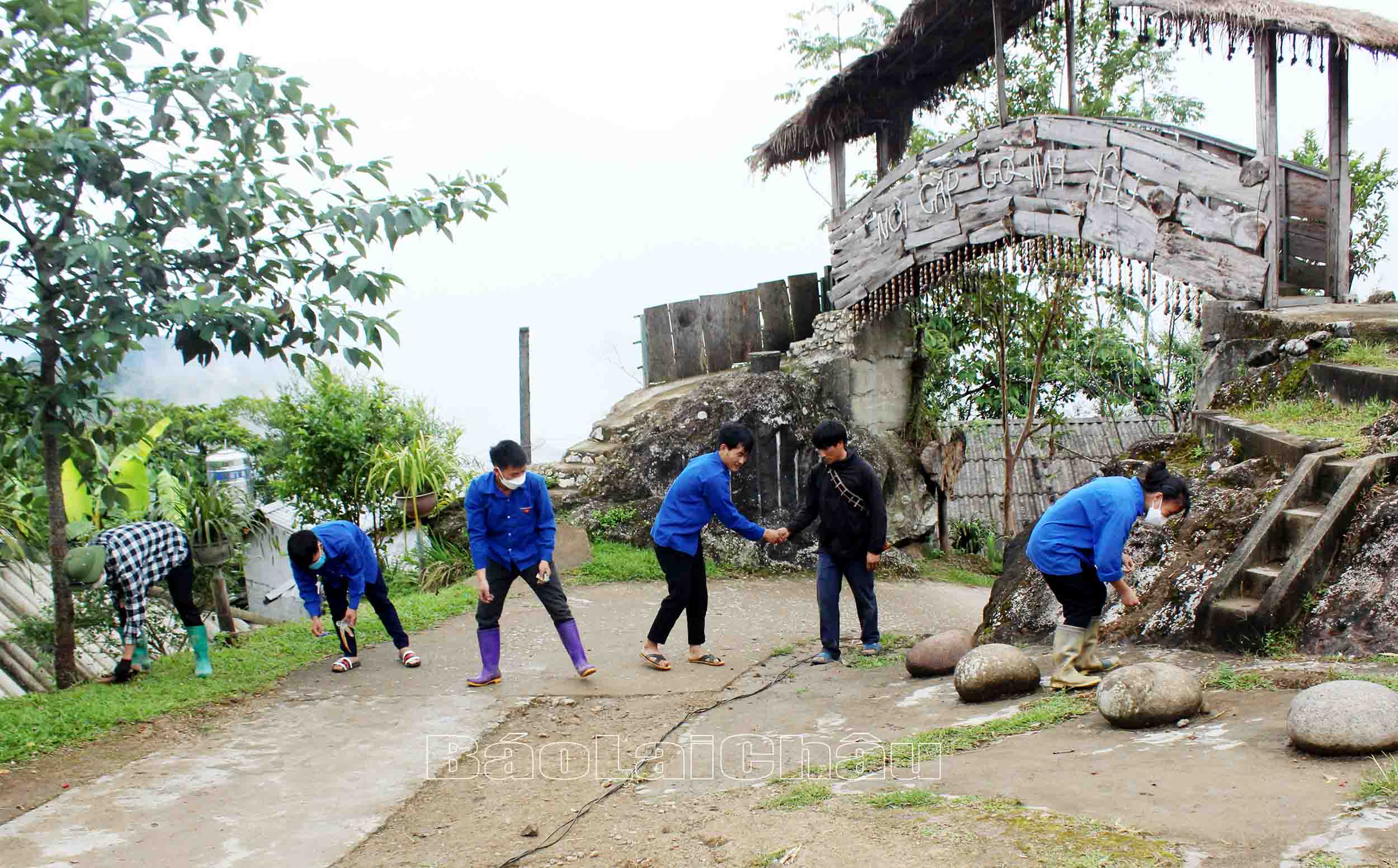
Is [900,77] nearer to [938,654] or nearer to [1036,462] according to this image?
[1036,462]

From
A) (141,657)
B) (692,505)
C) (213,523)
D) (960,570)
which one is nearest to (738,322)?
(960,570)

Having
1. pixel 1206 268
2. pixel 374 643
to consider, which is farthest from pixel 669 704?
pixel 1206 268

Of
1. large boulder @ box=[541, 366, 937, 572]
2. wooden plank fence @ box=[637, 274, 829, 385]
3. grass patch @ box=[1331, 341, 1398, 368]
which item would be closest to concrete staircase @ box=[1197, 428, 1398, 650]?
grass patch @ box=[1331, 341, 1398, 368]

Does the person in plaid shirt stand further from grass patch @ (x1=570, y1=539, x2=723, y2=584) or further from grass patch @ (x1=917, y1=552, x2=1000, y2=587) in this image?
grass patch @ (x1=917, y1=552, x2=1000, y2=587)

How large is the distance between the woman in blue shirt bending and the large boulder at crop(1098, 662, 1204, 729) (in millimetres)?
773

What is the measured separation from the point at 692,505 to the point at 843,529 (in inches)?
41.0

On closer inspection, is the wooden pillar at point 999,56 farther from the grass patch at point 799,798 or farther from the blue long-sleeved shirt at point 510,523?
the grass patch at point 799,798

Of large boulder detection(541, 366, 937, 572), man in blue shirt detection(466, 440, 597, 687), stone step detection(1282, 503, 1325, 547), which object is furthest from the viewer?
large boulder detection(541, 366, 937, 572)

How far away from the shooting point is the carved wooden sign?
8258mm

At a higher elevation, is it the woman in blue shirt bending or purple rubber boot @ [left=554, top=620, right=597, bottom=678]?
the woman in blue shirt bending

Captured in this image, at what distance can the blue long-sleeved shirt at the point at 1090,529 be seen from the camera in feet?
16.9

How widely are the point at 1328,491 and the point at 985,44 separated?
8.13m

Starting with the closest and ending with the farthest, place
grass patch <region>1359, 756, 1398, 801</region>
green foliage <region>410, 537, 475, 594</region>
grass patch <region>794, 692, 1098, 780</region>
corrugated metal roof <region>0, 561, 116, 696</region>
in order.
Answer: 1. grass patch <region>1359, 756, 1398, 801</region>
2. grass patch <region>794, 692, 1098, 780</region>
3. corrugated metal roof <region>0, 561, 116, 696</region>
4. green foliage <region>410, 537, 475, 594</region>

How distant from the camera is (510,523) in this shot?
6438mm
